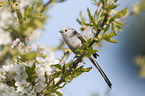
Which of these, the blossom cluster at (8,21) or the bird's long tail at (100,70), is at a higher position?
the blossom cluster at (8,21)

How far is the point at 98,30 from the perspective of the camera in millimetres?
1379

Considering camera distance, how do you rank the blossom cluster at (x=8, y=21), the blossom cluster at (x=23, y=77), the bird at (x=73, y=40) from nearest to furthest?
the blossom cluster at (x=23, y=77)
the bird at (x=73, y=40)
the blossom cluster at (x=8, y=21)

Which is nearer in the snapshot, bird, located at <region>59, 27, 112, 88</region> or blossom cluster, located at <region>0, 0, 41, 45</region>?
bird, located at <region>59, 27, 112, 88</region>

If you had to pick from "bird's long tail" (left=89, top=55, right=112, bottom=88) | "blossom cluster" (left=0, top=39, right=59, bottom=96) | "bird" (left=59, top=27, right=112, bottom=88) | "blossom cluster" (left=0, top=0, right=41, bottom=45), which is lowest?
"bird's long tail" (left=89, top=55, right=112, bottom=88)

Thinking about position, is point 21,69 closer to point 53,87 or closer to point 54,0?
point 53,87

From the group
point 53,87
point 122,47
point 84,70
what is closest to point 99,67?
point 84,70

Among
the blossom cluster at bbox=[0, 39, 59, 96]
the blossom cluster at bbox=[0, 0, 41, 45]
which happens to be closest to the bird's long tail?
the blossom cluster at bbox=[0, 39, 59, 96]

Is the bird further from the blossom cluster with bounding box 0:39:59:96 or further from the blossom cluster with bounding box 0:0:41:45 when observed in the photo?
the blossom cluster with bounding box 0:0:41:45

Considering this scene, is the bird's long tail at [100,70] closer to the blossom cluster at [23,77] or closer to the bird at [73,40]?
the bird at [73,40]

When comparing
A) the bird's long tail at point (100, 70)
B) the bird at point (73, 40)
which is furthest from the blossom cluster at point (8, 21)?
the bird's long tail at point (100, 70)

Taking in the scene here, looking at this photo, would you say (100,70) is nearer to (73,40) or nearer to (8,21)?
(73,40)

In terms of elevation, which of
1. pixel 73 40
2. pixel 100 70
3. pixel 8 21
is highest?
pixel 8 21

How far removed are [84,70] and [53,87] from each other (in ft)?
1.05

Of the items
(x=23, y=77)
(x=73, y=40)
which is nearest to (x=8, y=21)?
(x=73, y=40)
